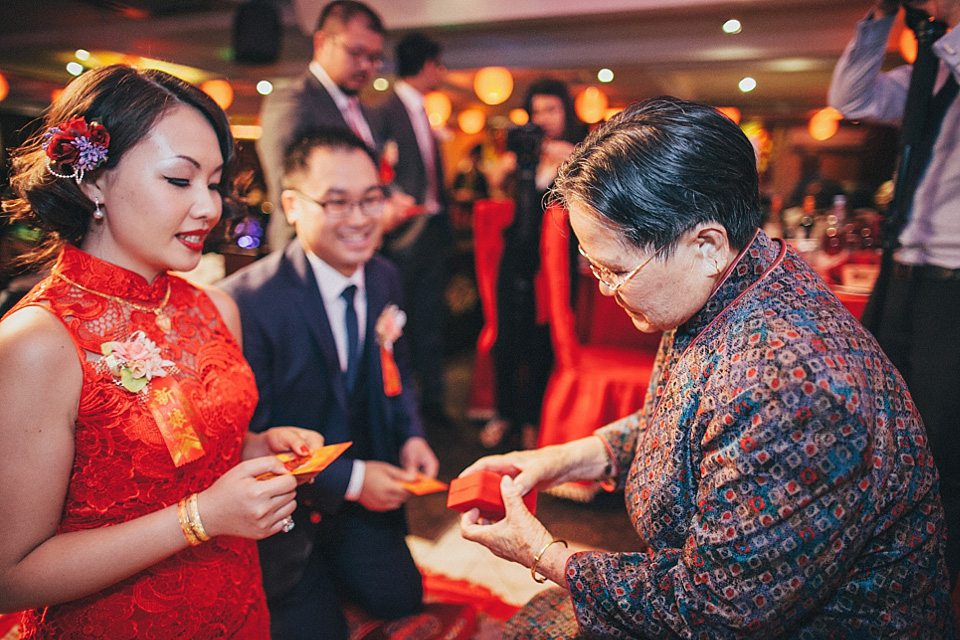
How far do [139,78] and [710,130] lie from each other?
949mm

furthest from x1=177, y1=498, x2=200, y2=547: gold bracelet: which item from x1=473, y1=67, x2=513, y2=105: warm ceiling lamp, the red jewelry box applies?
x1=473, y1=67, x2=513, y2=105: warm ceiling lamp

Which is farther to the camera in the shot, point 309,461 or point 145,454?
point 309,461

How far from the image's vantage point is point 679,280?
3.05 ft

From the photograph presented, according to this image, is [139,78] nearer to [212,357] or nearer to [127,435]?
[212,357]

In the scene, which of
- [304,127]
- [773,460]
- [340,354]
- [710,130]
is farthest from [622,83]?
[773,460]

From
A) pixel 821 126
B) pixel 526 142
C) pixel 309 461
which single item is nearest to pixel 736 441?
pixel 309 461

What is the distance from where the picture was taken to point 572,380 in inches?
94.6

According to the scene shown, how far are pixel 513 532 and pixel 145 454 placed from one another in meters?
0.63

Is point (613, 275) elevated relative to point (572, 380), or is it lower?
elevated

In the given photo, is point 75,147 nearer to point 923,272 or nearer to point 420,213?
point 923,272

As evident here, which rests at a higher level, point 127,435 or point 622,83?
point 622,83

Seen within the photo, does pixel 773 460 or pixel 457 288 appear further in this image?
pixel 457 288

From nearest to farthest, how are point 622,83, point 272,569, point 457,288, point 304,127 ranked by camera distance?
point 272,569 < point 304,127 < point 622,83 < point 457,288

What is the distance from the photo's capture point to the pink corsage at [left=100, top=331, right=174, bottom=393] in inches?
37.4
